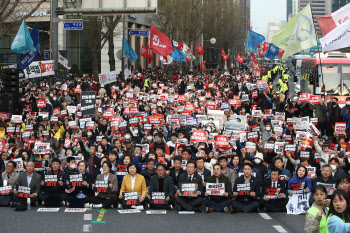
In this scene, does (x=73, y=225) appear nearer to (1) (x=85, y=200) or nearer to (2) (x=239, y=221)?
(1) (x=85, y=200)

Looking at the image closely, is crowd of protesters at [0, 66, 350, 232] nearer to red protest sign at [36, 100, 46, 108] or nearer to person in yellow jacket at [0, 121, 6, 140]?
person in yellow jacket at [0, 121, 6, 140]

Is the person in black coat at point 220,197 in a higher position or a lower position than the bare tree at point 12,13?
lower

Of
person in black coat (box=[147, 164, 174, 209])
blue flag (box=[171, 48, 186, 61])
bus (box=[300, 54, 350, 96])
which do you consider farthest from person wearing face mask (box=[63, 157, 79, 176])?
blue flag (box=[171, 48, 186, 61])

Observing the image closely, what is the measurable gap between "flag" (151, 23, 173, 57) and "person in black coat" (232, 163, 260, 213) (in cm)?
1955

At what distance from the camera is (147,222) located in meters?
12.3

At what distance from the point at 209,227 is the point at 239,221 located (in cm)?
87

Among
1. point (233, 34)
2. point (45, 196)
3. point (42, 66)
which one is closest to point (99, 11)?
point (42, 66)

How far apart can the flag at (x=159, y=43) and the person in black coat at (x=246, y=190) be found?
1955cm

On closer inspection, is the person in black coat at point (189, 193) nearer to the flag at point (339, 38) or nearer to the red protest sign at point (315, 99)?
the flag at point (339, 38)

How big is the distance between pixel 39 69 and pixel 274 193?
600 inches

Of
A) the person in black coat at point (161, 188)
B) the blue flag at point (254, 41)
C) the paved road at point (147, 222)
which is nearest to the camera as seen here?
the paved road at point (147, 222)

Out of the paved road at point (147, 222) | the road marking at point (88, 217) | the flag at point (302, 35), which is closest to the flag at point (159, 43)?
the flag at point (302, 35)

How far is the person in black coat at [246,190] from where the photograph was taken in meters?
13.2

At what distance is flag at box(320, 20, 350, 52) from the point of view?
14938mm
